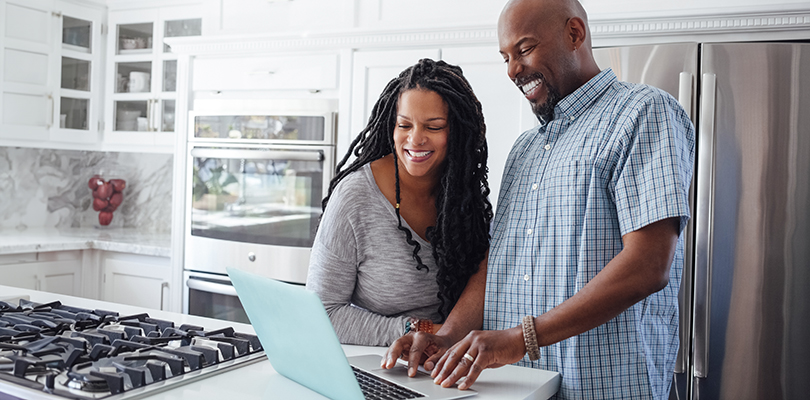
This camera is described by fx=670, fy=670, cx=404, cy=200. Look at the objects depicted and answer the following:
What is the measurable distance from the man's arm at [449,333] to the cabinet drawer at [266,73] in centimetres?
154

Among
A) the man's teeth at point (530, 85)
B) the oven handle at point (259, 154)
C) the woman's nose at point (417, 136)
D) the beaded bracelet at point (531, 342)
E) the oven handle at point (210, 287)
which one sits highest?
the man's teeth at point (530, 85)

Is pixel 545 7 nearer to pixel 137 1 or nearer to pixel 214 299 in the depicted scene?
pixel 214 299

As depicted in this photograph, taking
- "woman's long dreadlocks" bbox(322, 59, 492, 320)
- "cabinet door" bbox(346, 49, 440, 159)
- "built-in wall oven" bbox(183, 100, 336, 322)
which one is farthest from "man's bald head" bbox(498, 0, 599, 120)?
"built-in wall oven" bbox(183, 100, 336, 322)

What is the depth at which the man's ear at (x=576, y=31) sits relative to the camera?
1.26 meters

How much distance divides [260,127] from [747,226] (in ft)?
6.17

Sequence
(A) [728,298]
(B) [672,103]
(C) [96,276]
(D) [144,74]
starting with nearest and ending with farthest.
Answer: (B) [672,103]
(A) [728,298]
(C) [96,276]
(D) [144,74]

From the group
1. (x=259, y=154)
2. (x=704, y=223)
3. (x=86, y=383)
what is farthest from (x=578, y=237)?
(x=259, y=154)

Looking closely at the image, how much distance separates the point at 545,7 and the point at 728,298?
4.13 feet

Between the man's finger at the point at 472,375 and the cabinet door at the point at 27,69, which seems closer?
the man's finger at the point at 472,375

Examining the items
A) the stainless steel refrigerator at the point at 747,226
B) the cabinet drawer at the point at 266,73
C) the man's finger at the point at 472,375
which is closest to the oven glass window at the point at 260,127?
the cabinet drawer at the point at 266,73

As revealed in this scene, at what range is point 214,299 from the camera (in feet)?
9.58

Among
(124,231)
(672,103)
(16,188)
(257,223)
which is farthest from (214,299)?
(672,103)

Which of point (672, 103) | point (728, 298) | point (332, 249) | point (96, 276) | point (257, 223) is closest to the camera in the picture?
point (672, 103)

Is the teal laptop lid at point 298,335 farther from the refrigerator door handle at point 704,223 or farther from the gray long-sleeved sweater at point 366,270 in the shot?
the refrigerator door handle at point 704,223
